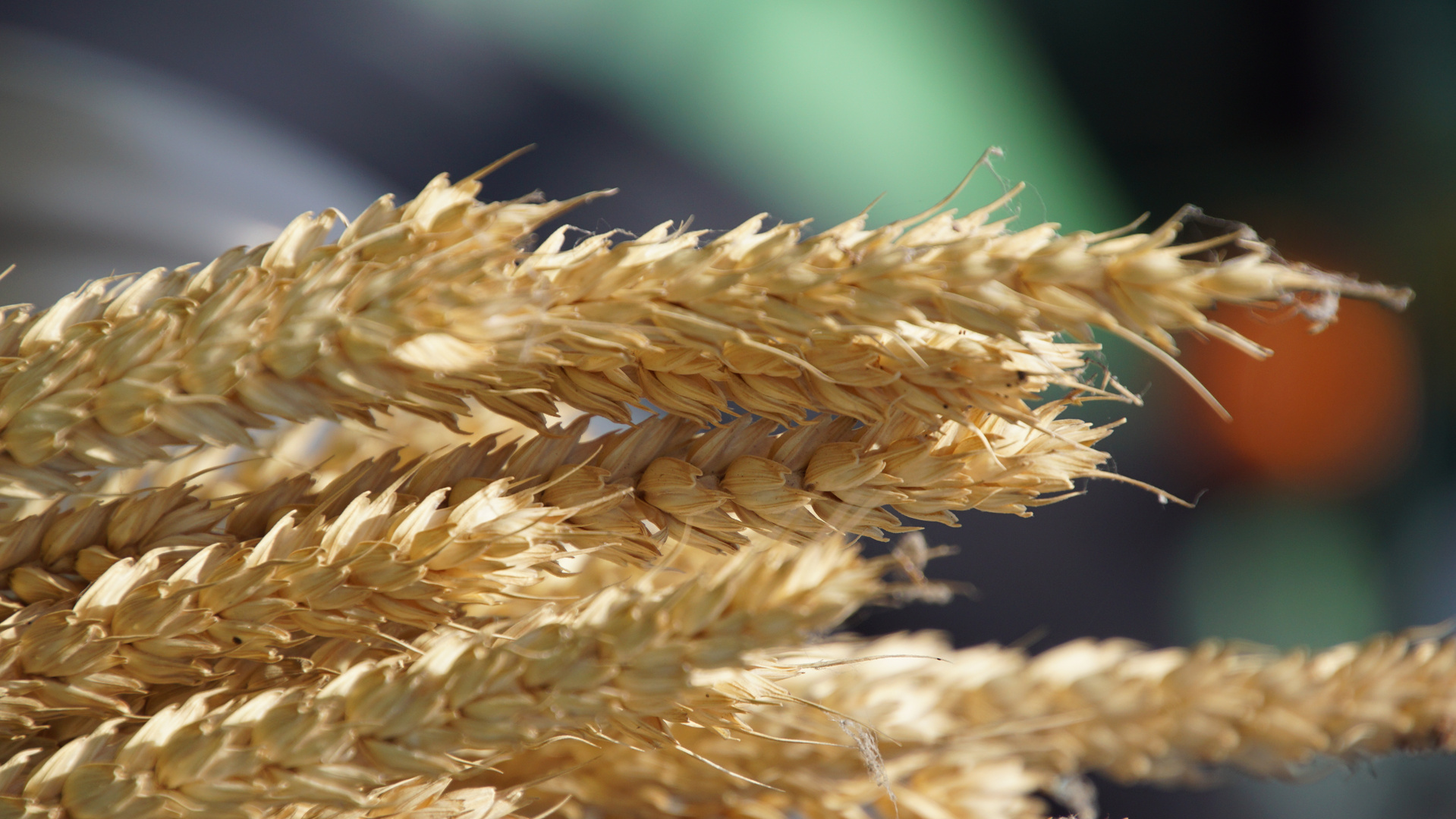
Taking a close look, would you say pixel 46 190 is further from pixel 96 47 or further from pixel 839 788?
pixel 839 788

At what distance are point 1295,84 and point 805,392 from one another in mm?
1478

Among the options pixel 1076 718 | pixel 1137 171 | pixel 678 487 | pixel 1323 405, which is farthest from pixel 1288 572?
pixel 678 487

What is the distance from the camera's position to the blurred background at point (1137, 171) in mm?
1177

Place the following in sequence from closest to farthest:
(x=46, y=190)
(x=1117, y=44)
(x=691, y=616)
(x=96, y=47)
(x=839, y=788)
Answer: (x=691, y=616) < (x=839, y=788) < (x=46, y=190) < (x=96, y=47) < (x=1117, y=44)

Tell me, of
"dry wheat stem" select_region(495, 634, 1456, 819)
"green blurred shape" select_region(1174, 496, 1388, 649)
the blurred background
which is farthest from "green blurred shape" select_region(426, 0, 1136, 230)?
"dry wheat stem" select_region(495, 634, 1456, 819)

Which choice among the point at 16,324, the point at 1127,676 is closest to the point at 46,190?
the point at 16,324

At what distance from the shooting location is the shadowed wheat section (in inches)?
9.6

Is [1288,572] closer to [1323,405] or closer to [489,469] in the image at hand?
[1323,405]

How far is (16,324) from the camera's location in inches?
11.8

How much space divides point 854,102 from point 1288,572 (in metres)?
1.03

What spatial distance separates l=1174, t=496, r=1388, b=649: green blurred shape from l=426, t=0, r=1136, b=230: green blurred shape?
541mm

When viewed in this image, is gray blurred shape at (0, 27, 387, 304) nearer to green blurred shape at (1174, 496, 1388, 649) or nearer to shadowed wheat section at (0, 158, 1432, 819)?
shadowed wheat section at (0, 158, 1432, 819)

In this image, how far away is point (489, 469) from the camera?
334 millimetres

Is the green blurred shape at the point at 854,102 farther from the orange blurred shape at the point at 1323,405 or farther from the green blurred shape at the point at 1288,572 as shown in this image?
the green blurred shape at the point at 1288,572
